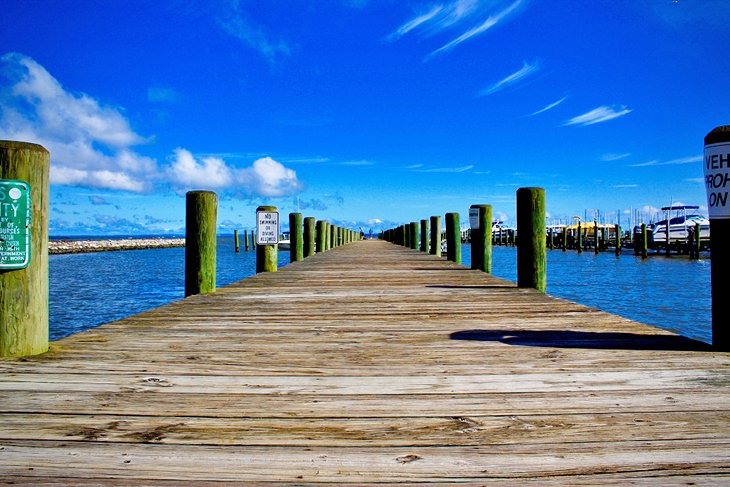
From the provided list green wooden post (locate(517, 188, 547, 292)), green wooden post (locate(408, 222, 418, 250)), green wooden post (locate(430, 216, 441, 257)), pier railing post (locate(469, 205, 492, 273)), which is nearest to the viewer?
green wooden post (locate(517, 188, 547, 292))

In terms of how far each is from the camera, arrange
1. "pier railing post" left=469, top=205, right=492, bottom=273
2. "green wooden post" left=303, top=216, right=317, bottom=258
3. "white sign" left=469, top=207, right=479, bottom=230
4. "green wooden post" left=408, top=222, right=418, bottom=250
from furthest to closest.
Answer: "green wooden post" left=408, top=222, right=418, bottom=250 → "green wooden post" left=303, top=216, right=317, bottom=258 → "white sign" left=469, top=207, right=479, bottom=230 → "pier railing post" left=469, top=205, right=492, bottom=273

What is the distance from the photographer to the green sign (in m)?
2.64

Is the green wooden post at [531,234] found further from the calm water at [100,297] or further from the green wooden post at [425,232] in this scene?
the green wooden post at [425,232]

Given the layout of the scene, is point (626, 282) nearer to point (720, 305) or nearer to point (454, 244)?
point (454, 244)

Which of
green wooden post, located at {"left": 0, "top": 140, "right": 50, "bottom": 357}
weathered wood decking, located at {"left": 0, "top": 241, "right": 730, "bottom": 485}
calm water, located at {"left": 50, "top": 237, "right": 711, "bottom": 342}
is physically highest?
green wooden post, located at {"left": 0, "top": 140, "right": 50, "bottom": 357}

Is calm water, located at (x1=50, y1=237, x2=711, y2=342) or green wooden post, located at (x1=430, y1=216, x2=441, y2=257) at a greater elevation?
green wooden post, located at (x1=430, y1=216, x2=441, y2=257)

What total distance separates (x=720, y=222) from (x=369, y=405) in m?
2.35

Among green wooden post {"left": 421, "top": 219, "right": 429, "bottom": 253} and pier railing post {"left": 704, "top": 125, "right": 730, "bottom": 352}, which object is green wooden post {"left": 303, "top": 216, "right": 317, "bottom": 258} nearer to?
green wooden post {"left": 421, "top": 219, "right": 429, "bottom": 253}

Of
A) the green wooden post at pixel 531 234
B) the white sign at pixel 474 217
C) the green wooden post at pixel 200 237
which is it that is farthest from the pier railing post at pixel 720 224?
the white sign at pixel 474 217

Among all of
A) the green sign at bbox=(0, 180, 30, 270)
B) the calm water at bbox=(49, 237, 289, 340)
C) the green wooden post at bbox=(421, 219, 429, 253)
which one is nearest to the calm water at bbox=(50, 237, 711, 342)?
the calm water at bbox=(49, 237, 289, 340)

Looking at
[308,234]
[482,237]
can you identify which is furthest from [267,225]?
[308,234]

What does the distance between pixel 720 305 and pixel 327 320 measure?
2576 millimetres

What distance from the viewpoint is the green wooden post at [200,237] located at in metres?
5.27

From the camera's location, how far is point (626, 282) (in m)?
19.6
